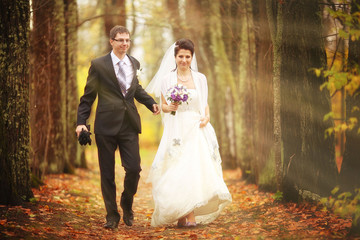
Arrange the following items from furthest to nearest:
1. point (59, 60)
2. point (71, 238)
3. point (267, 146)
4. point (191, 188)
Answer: point (59, 60) → point (267, 146) → point (191, 188) → point (71, 238)

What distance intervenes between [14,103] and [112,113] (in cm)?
163

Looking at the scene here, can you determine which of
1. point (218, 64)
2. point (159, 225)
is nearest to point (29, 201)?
point (159, 225)

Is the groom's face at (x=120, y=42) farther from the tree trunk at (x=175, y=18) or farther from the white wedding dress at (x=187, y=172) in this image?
the tree trunk at (x=175, y=18)

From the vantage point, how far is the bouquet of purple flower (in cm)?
577

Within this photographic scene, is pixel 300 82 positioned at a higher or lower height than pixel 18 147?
higher

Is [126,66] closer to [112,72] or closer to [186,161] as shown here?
[112,72]

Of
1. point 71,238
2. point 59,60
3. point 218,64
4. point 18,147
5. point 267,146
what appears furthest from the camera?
point 218,64

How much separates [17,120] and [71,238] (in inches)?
86.3

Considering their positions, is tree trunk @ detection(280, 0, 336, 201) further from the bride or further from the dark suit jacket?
the dark suit jacket

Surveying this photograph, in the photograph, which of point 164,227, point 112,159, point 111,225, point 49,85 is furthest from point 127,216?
point 49,85

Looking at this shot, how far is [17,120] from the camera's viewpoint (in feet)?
20.3

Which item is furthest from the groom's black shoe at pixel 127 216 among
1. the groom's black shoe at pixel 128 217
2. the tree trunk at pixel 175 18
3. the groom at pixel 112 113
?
the tree trunk at pixel 175 18

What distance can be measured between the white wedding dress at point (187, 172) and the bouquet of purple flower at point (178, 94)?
0.75 feet

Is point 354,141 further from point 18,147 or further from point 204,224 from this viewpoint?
point 18,147
